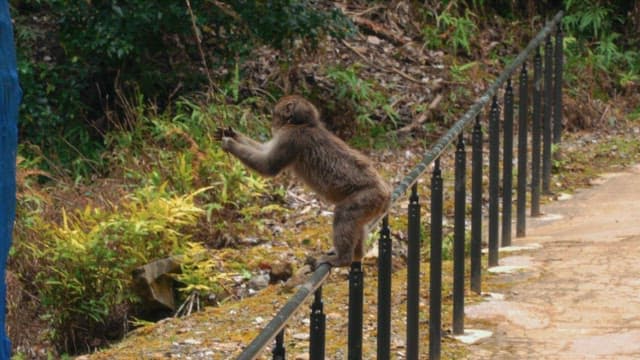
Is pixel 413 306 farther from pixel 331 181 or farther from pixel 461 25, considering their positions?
→ pixel 461 25

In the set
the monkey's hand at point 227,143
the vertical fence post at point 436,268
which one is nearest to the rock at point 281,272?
the vertical fence post at point 436,268

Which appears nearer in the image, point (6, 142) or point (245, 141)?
point (6, 142)

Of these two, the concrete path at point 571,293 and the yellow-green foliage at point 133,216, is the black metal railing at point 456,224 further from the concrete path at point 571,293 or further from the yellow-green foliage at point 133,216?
the yellow-green foliage at point 133,216

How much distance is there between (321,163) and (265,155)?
23cm

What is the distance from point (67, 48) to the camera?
35.6ft

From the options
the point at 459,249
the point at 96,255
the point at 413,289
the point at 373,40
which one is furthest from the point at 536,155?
the point at 373,40

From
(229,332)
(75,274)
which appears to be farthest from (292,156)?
(75,274)

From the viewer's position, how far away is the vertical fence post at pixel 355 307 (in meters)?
4.37

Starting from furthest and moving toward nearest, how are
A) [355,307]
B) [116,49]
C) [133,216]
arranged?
[116,49] → [133,216] → [355,307]

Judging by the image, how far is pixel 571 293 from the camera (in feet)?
23.3

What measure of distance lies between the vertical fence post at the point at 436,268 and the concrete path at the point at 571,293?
292 mm

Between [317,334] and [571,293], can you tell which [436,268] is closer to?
[571,293]

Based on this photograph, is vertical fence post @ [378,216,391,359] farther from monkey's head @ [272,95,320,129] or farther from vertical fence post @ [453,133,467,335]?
vertical fence post @ [453,133,467,335]

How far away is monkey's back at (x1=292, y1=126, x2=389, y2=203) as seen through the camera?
525cm
